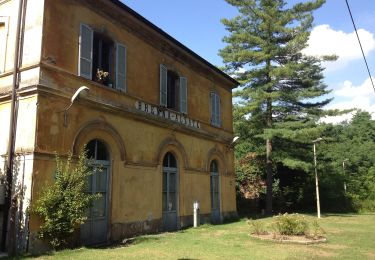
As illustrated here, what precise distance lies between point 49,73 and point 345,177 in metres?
28.7

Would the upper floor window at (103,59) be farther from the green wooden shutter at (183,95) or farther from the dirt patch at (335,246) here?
the dirt patch at (335,246)

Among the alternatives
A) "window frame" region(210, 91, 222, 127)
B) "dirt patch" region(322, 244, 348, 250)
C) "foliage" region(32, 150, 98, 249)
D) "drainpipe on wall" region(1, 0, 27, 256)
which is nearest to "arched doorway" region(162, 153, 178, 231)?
"window frame" region(210, 91, 222, 127)

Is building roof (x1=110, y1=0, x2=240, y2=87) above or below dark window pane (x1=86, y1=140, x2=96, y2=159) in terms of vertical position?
above

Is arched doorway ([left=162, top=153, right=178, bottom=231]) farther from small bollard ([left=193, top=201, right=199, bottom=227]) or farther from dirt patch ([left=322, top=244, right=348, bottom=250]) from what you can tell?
dirt patch ([left=322, top=244, right=348, bottom=250])

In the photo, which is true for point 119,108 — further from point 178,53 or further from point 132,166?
point 178,53

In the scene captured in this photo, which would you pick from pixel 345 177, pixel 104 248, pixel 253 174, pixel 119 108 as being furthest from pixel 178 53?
pixel 345 177

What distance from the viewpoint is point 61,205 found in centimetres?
935

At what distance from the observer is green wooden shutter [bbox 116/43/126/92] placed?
12.8 meters

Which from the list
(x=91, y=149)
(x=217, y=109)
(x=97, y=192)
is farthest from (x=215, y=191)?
(x=91, y=149)

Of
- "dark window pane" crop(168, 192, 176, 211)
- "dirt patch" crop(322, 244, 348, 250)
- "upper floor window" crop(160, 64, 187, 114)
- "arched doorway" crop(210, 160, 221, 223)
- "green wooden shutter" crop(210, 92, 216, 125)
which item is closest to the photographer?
"dirt patch" crop(322, 244, 348, 250)

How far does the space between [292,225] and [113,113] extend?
271 inches

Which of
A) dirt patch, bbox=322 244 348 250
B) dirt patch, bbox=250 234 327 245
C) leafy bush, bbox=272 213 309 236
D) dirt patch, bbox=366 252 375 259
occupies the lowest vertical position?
dirt patch, bbox=366 252 375 259

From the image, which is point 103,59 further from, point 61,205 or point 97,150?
point 61,205

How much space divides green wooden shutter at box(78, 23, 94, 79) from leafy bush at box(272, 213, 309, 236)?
7.73 metres
